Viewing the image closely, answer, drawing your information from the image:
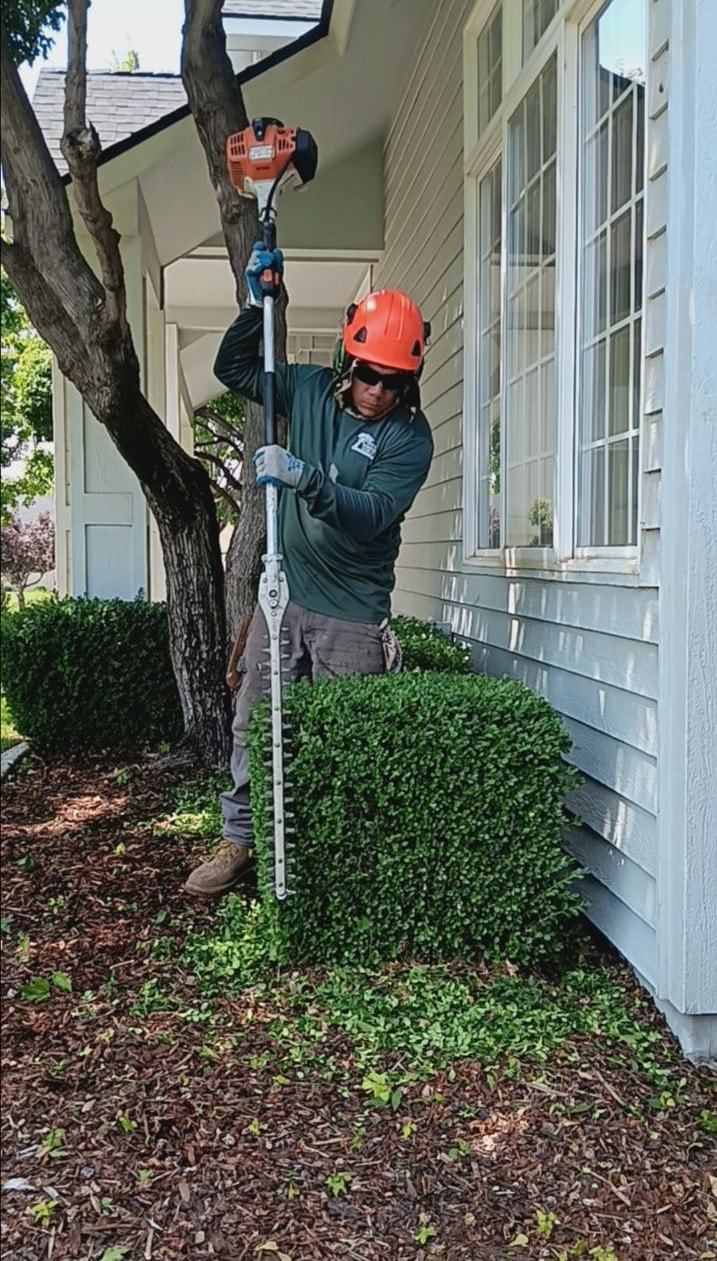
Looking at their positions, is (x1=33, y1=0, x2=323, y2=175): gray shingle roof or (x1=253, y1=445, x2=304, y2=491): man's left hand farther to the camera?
(x1=33, y1=0, x2=323, y2=175): gray shingle roof

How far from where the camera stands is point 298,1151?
226cm

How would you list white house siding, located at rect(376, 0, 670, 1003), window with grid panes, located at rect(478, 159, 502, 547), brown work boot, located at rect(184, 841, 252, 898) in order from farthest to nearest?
window with grid panes, located at rect(478, 159, 502, 547) → brown work boot, located at rect(184, 841, 252, 898) → white house siding, located at rect(376, 0, 670, 1003)

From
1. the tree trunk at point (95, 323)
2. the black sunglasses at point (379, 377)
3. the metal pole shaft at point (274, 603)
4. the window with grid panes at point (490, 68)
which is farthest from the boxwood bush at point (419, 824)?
the window with grid panes at point (490, 68)

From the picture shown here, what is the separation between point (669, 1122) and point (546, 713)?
1146mm

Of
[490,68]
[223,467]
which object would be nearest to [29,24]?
[490,68]

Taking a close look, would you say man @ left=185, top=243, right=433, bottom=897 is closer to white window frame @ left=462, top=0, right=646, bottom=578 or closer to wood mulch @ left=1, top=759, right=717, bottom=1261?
white window frame @ left=462, top=0, right=646, bottom=578

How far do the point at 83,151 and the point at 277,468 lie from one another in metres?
2.03

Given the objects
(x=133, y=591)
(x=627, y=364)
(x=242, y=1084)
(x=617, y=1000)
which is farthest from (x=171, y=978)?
(x=133, y=591)

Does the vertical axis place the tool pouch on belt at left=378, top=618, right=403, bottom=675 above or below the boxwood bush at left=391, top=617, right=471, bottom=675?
above

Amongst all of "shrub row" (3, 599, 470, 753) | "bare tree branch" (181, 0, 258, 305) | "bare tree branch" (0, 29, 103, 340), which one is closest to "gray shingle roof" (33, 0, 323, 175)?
"bare tree branch" (0, 29, 103, 340)

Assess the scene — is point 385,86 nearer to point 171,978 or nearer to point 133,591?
point 133,591

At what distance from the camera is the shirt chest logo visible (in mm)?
3396

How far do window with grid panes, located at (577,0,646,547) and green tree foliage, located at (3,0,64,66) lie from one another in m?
2.76

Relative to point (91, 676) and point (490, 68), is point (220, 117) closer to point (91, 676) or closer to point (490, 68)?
point (490, 68)
